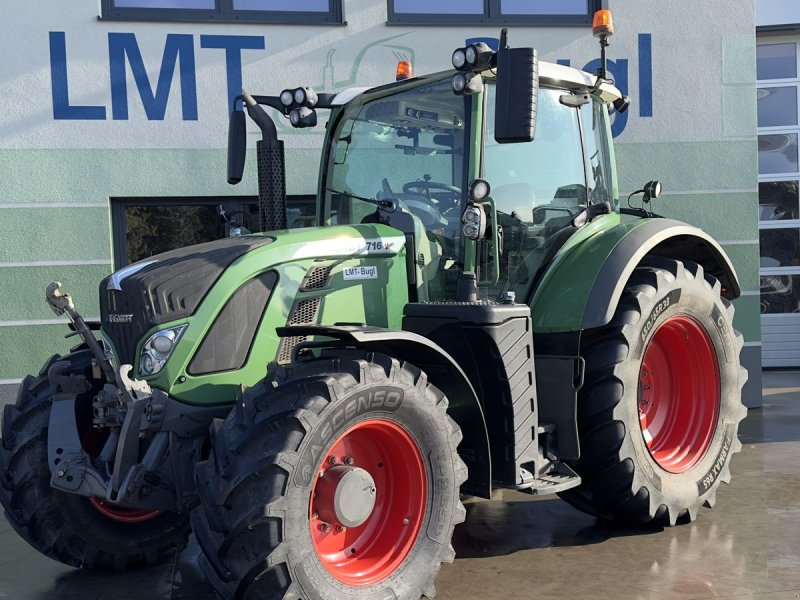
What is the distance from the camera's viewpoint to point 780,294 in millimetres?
9617

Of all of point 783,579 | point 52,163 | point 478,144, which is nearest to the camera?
point 783,579

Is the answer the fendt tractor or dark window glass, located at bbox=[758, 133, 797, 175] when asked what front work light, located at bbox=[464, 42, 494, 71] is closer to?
the fendt tractor

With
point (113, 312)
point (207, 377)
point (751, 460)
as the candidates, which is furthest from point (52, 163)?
point (751, 460)

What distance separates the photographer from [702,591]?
11.2 feet

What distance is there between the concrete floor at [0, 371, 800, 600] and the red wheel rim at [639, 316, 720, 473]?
15.4 inches

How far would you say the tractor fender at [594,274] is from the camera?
4.02 metres

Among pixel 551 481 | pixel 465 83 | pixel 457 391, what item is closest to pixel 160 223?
pixel 465 83

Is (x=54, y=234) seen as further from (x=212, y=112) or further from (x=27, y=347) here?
(x=212, y=112)

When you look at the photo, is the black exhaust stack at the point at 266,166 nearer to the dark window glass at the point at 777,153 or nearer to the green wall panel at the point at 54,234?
the green wall panel at the point at 54,234

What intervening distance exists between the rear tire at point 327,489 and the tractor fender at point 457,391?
0.14 meters

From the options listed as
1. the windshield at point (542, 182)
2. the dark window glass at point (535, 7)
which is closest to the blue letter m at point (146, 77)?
the dark window glass at point (535, 7)

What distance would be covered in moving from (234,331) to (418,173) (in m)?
1.24

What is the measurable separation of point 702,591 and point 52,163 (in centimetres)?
586

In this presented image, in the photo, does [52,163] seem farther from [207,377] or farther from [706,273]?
[706,273]
